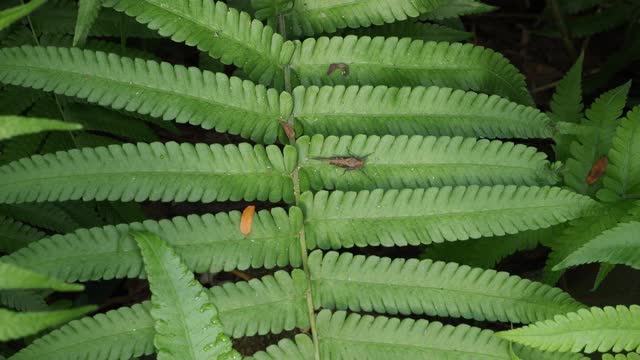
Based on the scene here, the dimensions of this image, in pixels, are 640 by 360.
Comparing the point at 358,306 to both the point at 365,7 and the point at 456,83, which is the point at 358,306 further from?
the point at 365,7

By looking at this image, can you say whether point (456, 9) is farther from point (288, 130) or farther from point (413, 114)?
point (288, 130)

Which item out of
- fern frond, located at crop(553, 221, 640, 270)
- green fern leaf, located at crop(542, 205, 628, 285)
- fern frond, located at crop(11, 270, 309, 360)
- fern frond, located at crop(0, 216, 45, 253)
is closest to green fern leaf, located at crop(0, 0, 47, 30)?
fern frond, located at crop(11, 270, 309, 360)

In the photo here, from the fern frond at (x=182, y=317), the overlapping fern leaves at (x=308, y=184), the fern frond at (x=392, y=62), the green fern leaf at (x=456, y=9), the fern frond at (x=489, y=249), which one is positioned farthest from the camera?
the green fern leaf at (x=456, y=9)

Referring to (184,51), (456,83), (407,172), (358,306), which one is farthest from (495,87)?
(184,51)

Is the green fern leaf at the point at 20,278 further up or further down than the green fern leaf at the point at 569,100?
further down

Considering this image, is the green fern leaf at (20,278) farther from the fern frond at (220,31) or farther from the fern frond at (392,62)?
the fern frond at (392,62)

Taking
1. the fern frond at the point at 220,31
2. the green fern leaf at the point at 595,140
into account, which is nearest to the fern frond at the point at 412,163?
the fern frond at the point at 220,31
